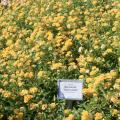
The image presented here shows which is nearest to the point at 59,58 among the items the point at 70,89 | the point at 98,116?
the point at 70,89

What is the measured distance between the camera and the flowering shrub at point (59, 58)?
4168 mm

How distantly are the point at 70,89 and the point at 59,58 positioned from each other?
37.2 inches

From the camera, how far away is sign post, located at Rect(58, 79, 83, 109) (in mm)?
4102

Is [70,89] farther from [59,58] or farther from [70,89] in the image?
[59,58]

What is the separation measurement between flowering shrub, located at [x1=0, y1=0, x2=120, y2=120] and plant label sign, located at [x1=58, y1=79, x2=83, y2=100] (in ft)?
0.27

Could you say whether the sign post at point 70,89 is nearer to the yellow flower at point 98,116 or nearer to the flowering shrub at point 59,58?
the flowering shrub at point 59,58

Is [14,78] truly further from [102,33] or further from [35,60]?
[102,33]

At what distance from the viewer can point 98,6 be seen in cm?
615

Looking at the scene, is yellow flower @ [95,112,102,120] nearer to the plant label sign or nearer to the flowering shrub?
the flowering shrub

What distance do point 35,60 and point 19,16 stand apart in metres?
1.64

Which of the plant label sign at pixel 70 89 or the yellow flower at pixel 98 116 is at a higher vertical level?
the plant label sign at pixel 70 89

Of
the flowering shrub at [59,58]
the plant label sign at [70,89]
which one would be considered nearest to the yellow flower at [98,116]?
the flowering shrub at [59,58]

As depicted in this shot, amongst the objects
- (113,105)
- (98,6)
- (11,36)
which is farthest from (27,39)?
(113,105)

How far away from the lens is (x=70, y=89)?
4.12 m
